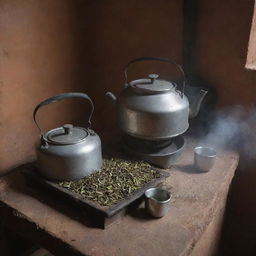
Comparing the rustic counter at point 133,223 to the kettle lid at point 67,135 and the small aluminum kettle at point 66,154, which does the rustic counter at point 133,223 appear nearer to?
the small aluminum kettle at point 66,154

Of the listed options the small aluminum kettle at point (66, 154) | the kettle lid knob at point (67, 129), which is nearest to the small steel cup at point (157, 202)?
the small aluminum kettle at point (66, 154)

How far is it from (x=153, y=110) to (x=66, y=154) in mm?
458

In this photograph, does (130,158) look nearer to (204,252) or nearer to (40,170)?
(40,170)

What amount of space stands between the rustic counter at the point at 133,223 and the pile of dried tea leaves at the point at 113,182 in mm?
98

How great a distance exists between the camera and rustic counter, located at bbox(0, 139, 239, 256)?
1.21 m

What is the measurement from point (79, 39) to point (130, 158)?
103 cm

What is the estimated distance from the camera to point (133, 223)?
4.37ft

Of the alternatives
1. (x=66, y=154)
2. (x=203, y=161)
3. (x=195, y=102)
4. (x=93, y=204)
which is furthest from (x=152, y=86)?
(x=93, y=204)

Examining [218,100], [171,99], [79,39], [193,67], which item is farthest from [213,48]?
[79,39]

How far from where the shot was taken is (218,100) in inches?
77.3

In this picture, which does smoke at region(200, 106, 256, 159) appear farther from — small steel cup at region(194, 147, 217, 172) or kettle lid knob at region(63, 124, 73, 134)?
kettle lid knob at region(63, 124, 73, 134)

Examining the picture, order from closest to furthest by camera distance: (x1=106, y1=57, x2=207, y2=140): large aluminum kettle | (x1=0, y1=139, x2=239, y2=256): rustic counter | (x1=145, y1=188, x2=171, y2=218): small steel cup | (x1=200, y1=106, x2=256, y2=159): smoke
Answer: (x1=0, y1=139, x2=239, y2=256): rustic counter, (x1=145, y1=188, x2=171, y2=218): small steel cup, (x1=106, y1=57, x2=207, y2=140): large aluminum kettle, (x1=200, y1=106, x2=256, y2=159): smoke

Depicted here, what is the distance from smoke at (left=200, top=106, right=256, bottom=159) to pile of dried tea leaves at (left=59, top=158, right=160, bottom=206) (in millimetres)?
549

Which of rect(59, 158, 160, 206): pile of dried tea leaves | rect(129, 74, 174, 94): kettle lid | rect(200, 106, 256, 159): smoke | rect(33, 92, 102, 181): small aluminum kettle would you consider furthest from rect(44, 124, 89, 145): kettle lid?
rect(200, 106, 256, 159): smoke
